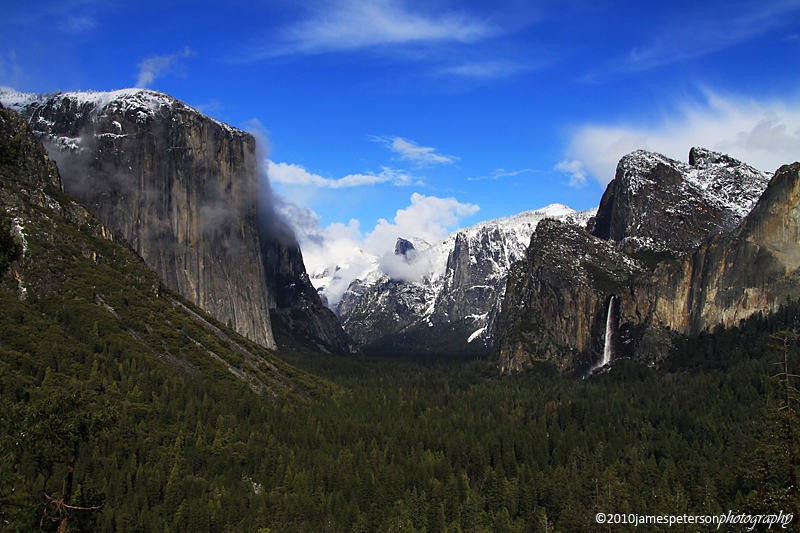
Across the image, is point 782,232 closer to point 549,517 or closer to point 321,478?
point 549,517

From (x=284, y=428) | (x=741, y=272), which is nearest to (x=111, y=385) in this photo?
(x=284, y=428)

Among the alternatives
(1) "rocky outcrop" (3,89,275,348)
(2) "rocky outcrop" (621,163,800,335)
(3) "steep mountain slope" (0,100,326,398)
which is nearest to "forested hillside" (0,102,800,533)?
(3) "steep mountain slope" (0,100,326,398)

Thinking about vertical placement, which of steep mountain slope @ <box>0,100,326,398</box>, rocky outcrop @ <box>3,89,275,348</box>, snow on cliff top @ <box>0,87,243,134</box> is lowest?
steep mountain slope @ <box>0,100,326,398</box>

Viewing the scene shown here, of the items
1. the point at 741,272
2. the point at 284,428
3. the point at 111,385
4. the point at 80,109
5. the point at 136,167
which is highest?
the point at 80,109

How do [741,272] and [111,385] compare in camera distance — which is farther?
[741,272]

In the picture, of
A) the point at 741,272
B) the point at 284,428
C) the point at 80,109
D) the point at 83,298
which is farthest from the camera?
the point at 80,109

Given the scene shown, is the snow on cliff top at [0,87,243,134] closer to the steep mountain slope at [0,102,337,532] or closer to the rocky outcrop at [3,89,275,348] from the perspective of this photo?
the rocky outcrop at [3,89,275,348]

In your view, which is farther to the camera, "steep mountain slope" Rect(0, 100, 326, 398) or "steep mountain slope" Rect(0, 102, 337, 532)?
"steep mountain slope" Rect(0, 100, 326, 398)

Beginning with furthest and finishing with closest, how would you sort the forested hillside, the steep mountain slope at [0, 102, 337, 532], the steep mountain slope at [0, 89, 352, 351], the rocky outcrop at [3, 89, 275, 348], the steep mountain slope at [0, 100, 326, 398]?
the steep mountain slope at [0, 89, 352, 351]
the rocky outcrop at [3, 89, 275, 348]
the steep mountain slope at [0, 100, 326, 398]
the forested hillside
the steep mountain slope at [0, 102, 337, 532]

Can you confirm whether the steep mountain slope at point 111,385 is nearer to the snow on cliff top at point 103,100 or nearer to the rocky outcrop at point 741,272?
the snow on cliff top at point 103,100

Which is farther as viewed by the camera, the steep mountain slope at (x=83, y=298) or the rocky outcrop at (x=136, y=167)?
the rocky outcrop at (x=136, y=167)

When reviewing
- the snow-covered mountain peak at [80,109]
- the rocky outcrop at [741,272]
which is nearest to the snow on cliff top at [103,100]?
the snow-covered mountain peak at [80,109]

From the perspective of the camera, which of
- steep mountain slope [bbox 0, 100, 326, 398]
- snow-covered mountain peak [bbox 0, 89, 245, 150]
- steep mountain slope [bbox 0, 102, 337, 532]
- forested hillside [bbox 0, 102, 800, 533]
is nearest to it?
steep mountain slope [bbox 0, 102, 337, 532]

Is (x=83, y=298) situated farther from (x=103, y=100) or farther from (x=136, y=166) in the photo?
(x=103, y=100)
